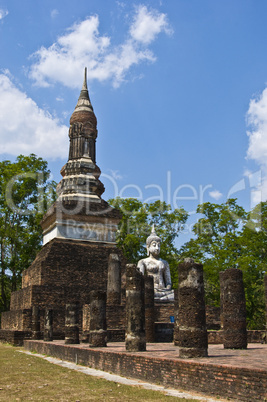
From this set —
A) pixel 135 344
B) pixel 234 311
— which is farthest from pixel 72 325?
pixel 234 311

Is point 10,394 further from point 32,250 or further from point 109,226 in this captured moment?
point 32,250

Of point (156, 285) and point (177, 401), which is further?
point (156, 285)

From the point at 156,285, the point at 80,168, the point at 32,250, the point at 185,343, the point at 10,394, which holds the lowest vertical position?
A: the point at 10,394

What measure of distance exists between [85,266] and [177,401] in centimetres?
1469

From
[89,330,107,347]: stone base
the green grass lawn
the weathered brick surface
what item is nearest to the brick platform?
the green grass lawn

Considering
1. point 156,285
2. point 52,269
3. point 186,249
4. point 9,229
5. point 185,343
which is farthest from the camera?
point 186,249

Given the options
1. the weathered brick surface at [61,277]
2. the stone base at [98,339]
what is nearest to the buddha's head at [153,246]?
the weathered brick surface at [61,277]

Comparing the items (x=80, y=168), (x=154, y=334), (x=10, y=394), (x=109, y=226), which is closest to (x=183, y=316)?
(x=10, y=394)

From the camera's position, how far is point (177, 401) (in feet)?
18.9

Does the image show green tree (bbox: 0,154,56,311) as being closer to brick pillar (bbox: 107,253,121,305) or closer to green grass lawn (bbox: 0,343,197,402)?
brick pillar (bbox: 107,253,121,305)

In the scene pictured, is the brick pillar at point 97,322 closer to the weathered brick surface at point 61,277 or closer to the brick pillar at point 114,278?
the weathered brick surface at point 61,277

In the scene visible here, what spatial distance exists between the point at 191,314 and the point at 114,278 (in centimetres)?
1125

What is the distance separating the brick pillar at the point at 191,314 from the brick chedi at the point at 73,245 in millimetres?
9724

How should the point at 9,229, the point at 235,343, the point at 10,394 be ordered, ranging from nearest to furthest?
the point at 10,394 < the point at 235,343 < the point at 9,229
